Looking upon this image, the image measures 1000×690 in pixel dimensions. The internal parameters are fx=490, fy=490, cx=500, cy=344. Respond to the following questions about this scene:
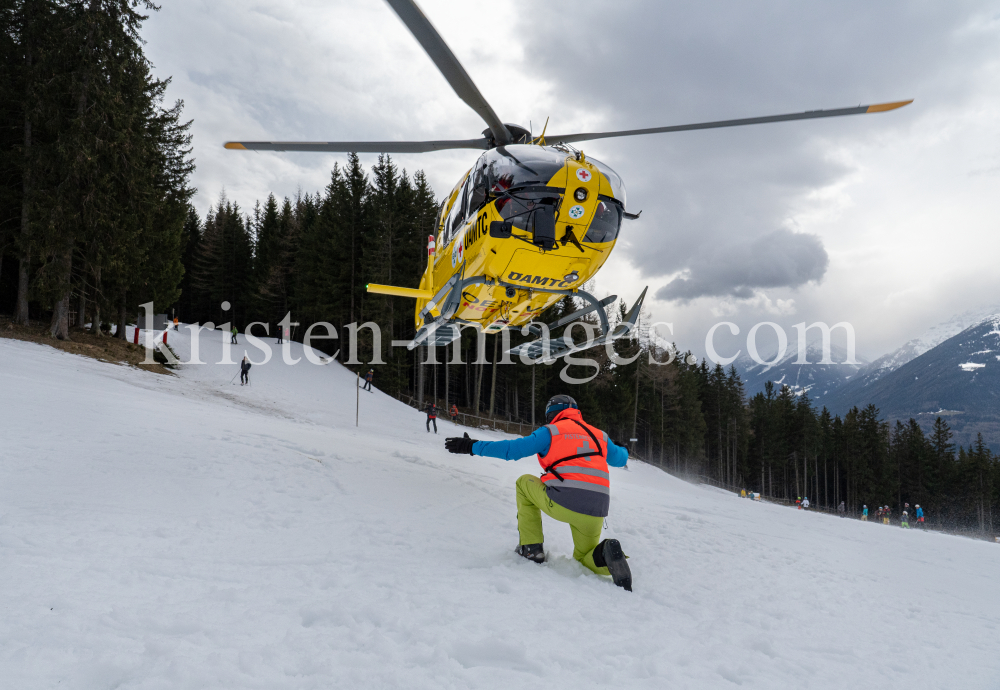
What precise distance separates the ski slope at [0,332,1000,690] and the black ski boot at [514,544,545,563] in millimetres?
106

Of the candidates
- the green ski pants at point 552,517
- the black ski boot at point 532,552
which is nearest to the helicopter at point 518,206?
the green ski pants at point 552,517

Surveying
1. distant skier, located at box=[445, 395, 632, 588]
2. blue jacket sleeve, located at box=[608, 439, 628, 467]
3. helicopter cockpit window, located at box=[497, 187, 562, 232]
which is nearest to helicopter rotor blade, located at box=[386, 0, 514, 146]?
helicopter cockpit window, located at box=[497, 187, 562, 232]

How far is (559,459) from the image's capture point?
4238mm

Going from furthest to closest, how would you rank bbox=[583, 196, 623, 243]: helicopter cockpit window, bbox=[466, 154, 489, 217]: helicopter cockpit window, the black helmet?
1. bbox=[466, 154, 489, 217]: helicopter cockpit window
2. bbox=[583, 196, 623, 243]: helicopter cockpit window
3. the black helmet

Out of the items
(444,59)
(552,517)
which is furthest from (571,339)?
(552,517)

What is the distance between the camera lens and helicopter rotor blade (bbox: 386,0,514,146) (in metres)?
4.79

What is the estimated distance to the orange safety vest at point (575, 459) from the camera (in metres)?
4.19

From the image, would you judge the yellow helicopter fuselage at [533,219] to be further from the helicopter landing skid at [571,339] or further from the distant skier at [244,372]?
the distant skier at [244,372]

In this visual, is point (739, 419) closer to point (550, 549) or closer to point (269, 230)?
point (269, 230)

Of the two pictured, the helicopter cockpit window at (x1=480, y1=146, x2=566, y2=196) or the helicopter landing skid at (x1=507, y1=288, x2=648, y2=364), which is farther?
the helicopter landing skid at (x1=507, y1=288, x2=648, y2=364)

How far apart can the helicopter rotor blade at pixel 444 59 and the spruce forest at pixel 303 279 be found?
17.8 m

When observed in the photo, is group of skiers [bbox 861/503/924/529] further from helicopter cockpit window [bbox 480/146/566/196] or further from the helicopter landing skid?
helicopter cockpit window [bbox 480/146/566/196]

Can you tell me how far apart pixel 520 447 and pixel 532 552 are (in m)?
0.93

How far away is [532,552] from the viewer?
4.30m
